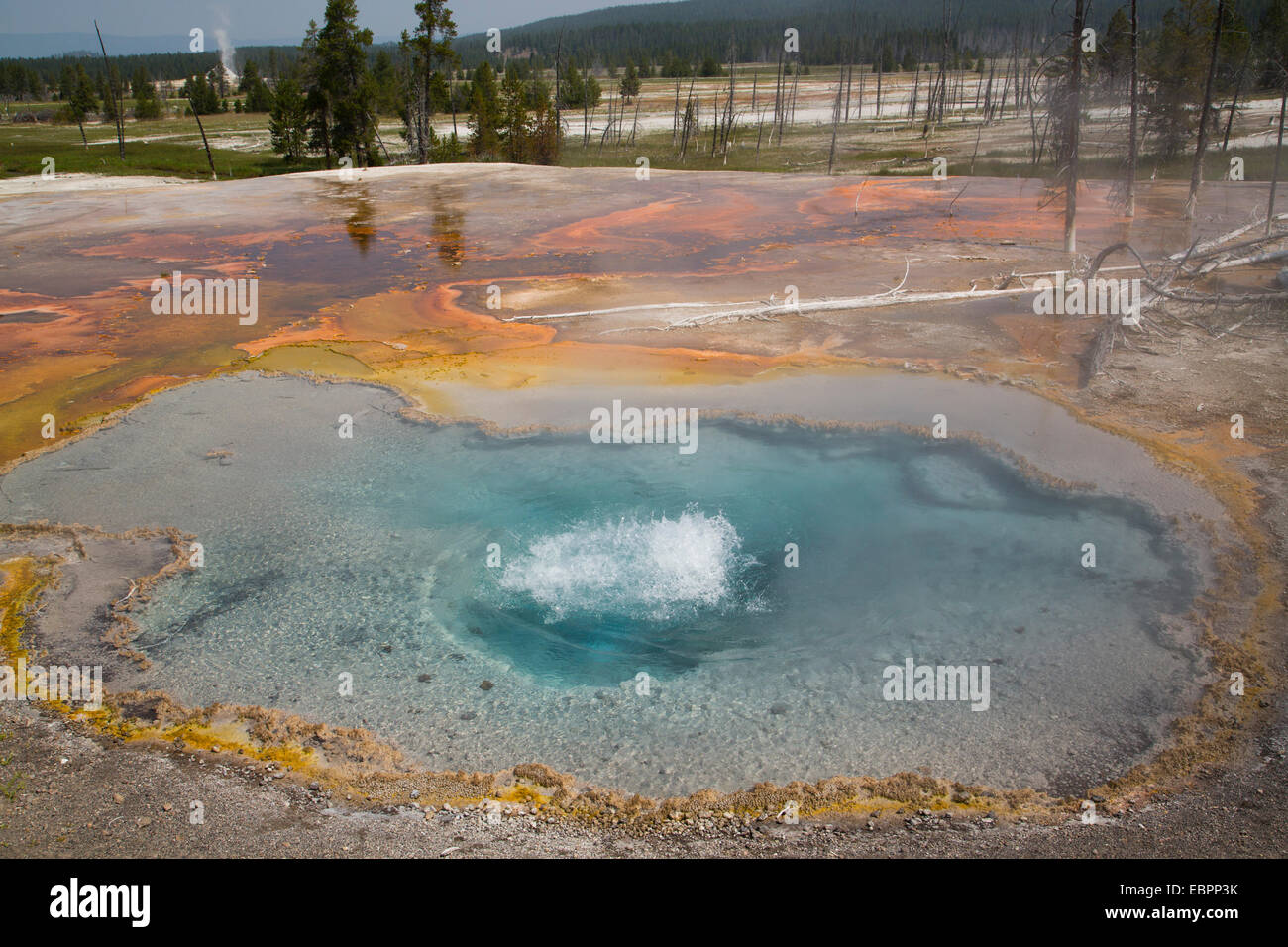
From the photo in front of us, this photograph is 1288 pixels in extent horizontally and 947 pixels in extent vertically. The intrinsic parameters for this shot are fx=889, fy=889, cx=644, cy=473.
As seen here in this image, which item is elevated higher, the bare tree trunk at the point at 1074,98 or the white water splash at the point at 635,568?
the bare tree trunk at the point at 1074,98

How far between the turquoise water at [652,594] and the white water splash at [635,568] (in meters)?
0.03

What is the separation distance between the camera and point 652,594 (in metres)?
7.05

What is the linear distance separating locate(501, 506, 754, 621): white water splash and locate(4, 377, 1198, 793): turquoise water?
0.03m

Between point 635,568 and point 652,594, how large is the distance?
0.42m

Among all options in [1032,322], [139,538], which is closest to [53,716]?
[139,538]

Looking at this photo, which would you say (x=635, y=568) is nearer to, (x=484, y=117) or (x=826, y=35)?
(x=484, y=117)

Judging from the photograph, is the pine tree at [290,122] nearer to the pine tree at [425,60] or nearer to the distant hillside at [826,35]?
the pine tree at [425,60]

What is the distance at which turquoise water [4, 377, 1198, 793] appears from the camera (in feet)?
18.2

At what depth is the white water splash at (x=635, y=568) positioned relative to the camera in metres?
6.97

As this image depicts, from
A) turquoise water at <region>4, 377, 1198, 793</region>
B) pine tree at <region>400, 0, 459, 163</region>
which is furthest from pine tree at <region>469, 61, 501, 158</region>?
turquoise water at <region>4, 377, 1198, 793</region>

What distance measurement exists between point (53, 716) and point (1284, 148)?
1361 inches

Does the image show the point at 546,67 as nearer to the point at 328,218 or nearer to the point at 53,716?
the point at 328,218

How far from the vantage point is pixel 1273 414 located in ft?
32.3

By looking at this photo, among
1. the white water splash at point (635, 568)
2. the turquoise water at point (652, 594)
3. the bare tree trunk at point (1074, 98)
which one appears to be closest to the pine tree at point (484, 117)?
the bare tree trunk at point (1074, 98)
